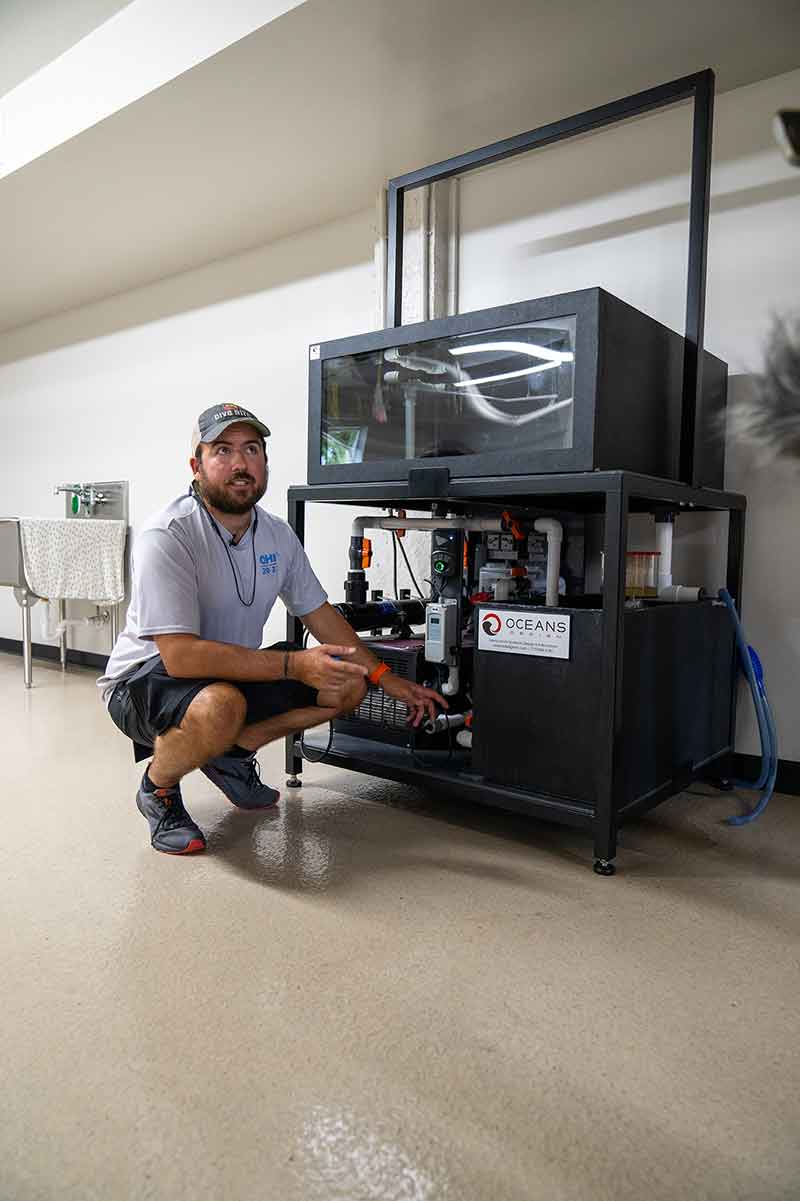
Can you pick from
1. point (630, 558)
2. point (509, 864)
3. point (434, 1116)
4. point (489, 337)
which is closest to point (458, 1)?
point (489, 337)

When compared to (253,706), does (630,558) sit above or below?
above

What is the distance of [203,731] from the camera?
72.4 inches

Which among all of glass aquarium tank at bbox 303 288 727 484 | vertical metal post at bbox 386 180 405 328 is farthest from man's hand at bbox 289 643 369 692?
vertical metal post at bbox 386 180 405 328

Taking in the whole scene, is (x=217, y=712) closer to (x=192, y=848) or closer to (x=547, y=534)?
(x=192, y=848)

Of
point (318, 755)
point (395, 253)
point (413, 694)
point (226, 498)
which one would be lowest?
point (318, 755)

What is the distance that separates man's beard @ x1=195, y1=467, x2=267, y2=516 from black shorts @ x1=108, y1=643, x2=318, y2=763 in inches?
14.8

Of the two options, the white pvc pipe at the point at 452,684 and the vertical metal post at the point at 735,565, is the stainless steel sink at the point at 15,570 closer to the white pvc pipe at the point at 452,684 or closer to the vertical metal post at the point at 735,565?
the white pvc pipe at the point at 452,684

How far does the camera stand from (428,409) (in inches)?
84.4

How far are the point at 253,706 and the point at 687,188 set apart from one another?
2.10 m

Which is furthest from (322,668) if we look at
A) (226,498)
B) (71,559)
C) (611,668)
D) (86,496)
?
(86,496)

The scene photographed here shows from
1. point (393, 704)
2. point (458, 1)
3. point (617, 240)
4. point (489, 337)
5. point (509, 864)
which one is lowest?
point (509, 864)

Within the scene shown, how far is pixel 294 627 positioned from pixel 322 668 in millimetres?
542

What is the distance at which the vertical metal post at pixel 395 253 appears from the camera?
267 cm

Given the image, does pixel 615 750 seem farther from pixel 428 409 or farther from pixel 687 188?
pixel 687 188
